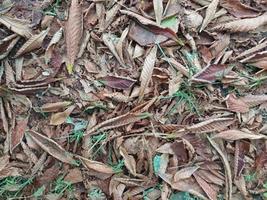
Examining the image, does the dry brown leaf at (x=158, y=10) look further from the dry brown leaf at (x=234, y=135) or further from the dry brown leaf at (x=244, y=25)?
the dry brown leaf at (x=234, y=135)

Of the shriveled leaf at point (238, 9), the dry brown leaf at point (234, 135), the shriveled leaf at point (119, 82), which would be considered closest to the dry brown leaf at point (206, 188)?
the dry brown leaf at point (234, 135)

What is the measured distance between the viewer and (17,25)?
5.68ft

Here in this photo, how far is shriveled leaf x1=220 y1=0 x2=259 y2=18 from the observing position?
1764 mm

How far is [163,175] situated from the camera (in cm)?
174

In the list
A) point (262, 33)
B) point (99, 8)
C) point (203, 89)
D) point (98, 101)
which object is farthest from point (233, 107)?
point (99, 8)

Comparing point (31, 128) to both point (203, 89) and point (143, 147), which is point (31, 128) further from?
point (203, 89)

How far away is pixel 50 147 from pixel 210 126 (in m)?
0.59

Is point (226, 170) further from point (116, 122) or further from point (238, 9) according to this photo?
point (238, 9)

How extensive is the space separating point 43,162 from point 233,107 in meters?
0.73

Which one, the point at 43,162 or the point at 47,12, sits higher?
the point at 47,12

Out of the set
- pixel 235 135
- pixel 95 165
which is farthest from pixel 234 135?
pixel 95 165

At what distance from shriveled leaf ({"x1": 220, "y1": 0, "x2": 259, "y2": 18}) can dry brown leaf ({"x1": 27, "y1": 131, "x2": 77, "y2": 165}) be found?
0.80 m

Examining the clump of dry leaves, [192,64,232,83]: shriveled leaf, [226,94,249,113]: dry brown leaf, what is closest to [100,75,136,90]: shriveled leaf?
the clump of dry leaves

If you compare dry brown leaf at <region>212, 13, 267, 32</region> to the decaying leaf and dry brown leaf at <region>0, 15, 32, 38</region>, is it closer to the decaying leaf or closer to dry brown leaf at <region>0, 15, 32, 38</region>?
the decaying leaf
